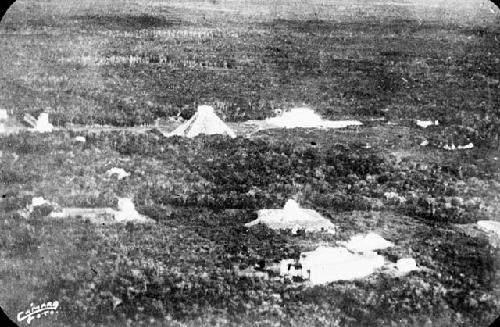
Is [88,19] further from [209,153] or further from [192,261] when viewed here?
[192,261]

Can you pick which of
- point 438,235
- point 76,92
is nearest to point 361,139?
point 438,235

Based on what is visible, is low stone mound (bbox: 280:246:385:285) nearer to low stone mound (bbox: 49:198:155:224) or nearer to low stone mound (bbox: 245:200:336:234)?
low stone mound (bbox: 245:200:336:234)

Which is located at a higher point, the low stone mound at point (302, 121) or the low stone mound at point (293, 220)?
the low stone mound at point (302, 121)

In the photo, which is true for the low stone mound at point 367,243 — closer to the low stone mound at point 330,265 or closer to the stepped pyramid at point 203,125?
the low stone mound at point 330,265

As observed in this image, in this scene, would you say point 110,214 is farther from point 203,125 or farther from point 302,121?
point 302,121
